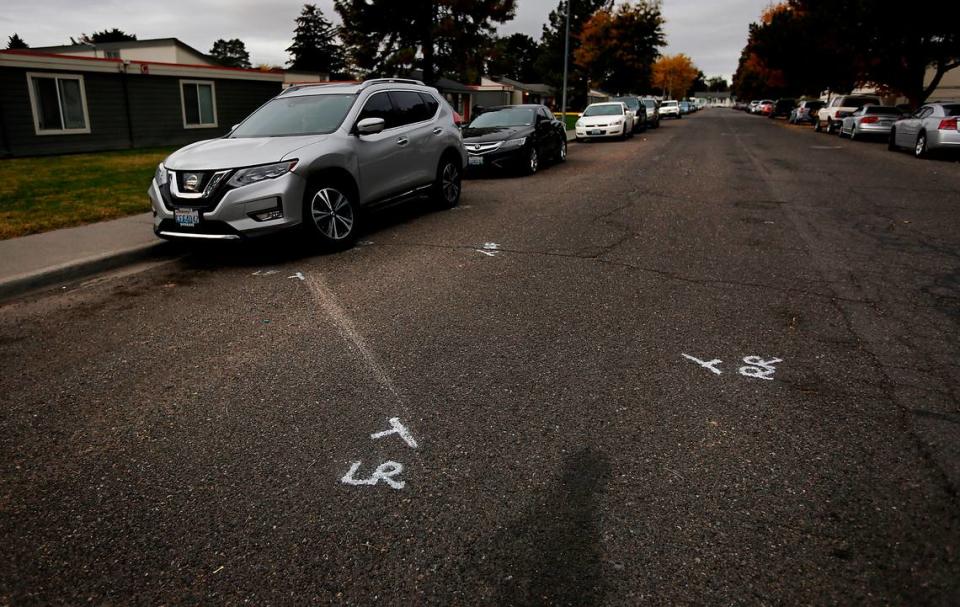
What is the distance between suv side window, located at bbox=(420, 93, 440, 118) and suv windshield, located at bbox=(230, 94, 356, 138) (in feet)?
5.73

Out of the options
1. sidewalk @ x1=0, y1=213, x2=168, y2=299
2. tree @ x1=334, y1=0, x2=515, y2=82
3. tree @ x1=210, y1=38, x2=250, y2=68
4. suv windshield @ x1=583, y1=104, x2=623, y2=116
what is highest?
tree @ x1=210, y1=38, x2=250, y2=68

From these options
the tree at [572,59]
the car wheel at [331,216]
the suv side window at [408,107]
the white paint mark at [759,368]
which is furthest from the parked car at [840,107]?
the tree at [572,59]

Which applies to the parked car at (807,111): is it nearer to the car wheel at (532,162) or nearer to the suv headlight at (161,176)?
the car wheel at (532,162)

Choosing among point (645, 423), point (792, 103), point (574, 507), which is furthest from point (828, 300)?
point (792, 103)

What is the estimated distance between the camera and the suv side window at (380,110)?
8.32 metres

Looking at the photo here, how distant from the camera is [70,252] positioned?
7.00 meters

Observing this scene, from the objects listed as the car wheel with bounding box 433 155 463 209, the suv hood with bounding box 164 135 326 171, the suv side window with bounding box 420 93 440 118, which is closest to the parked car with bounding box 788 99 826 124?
the car wheel with bounding box 433 155 463 209

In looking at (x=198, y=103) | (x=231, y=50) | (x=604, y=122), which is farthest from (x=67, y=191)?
(x=231, y=50)

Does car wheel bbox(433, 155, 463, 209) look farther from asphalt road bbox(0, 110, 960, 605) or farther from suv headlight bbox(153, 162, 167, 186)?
suv headlight bbox(153, 162, 167, 186)

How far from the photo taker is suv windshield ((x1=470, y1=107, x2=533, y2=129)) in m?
15.9

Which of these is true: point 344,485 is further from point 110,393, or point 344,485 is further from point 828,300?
point 828,300

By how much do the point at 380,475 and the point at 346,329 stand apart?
6.94 ft

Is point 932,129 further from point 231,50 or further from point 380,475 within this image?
point 231,50

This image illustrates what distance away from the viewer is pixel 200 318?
209 inches
